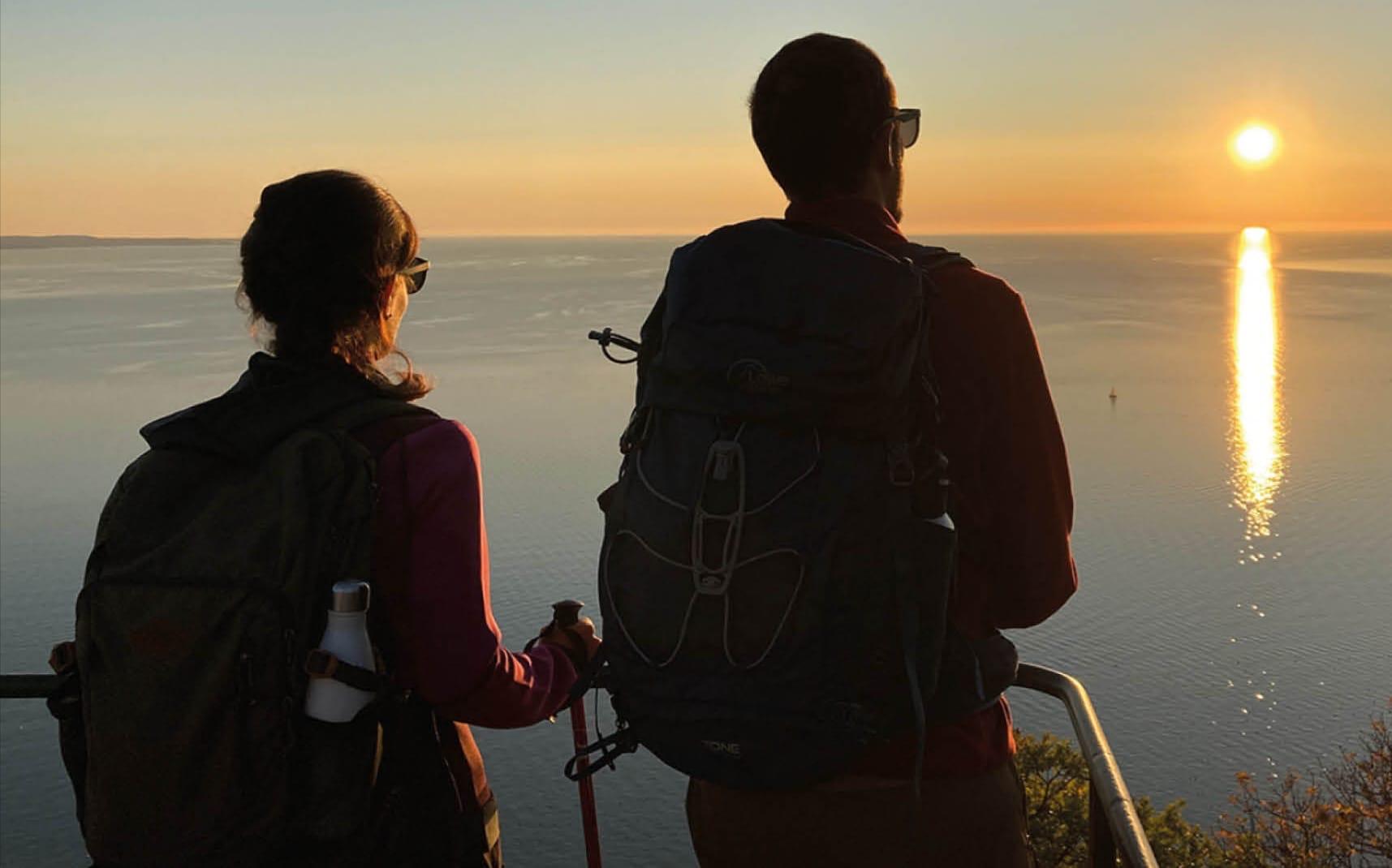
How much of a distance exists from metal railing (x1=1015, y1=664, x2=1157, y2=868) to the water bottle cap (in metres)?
1.00

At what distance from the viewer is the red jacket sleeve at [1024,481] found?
6.33 ft

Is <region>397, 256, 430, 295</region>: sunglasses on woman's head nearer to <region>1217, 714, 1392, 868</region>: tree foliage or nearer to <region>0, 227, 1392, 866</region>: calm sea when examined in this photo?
<region>0, 227, 1392, 866</region>: calm sea

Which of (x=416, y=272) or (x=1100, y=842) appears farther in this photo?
(x=1100, y=842)

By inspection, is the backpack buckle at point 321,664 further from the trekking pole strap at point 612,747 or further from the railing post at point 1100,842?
the railing post at point 1100,842

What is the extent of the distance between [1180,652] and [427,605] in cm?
5753

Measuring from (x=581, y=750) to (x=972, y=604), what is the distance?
0.78 m

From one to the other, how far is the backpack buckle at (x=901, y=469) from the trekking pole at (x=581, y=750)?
648 millimetres

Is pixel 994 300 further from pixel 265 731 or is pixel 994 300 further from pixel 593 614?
pixel 593 614

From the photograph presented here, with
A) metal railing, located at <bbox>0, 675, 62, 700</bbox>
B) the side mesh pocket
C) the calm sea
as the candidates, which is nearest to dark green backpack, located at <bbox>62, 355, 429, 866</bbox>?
the side mesh pocket

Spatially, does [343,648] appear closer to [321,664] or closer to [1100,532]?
[321,664]

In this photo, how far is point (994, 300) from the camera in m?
1.93

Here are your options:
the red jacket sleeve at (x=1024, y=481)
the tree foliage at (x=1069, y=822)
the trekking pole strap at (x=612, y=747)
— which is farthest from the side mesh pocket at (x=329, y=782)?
the tree foliage at (x=1069, y=822)

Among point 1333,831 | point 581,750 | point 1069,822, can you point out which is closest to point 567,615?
point 581,750

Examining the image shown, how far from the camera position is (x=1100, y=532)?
68.4m
